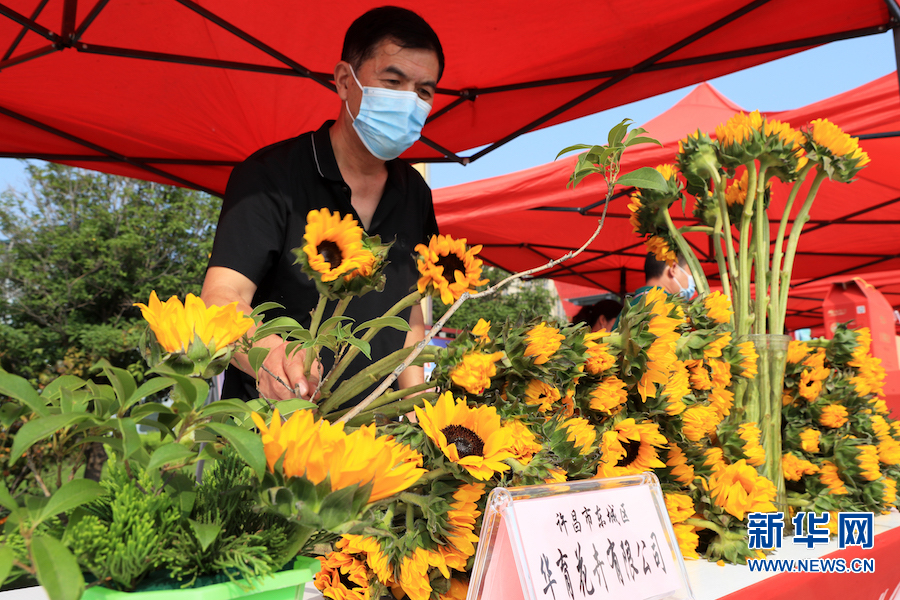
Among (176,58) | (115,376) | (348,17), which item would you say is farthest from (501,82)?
(115,376)

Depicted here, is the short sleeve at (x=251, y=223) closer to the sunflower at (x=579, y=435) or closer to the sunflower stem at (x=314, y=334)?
the sunflower stem at (x=314, y=334)

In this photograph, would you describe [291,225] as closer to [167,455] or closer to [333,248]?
[333,248]

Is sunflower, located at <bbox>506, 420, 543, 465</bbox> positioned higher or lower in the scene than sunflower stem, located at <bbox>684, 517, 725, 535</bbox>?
higher

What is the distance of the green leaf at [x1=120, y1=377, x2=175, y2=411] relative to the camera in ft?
1.11

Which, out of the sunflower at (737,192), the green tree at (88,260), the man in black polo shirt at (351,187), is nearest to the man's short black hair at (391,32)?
the man in black polo shirt at (351,187)

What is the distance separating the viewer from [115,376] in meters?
0.34

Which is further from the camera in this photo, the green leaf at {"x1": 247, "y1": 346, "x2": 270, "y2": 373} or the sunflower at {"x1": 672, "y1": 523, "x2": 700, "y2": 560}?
the sunflower at {"x1": 672, "y1": 523, "x2": 700, "y2": 560}

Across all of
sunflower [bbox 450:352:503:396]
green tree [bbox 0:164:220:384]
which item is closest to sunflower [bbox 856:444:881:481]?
sunflower [bbox 450:352:503:396]

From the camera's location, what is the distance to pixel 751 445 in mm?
978

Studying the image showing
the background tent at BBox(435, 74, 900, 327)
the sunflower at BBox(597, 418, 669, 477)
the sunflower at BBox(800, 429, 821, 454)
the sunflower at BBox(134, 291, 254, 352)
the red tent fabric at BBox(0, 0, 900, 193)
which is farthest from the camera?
the background tent at BBox(435, 74, 900, 327)

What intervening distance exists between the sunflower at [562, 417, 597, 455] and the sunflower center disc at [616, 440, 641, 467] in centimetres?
16

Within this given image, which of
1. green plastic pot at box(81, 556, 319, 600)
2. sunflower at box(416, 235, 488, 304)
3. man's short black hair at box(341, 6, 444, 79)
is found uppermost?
man's short black hair at box(341, 6, 444, 79)

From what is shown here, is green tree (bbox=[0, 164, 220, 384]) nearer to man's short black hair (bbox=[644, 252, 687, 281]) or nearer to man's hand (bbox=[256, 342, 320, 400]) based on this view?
man's short black hair (bbox=[644, 252, 687, 281])

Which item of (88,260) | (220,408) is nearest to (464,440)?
(220,408)
